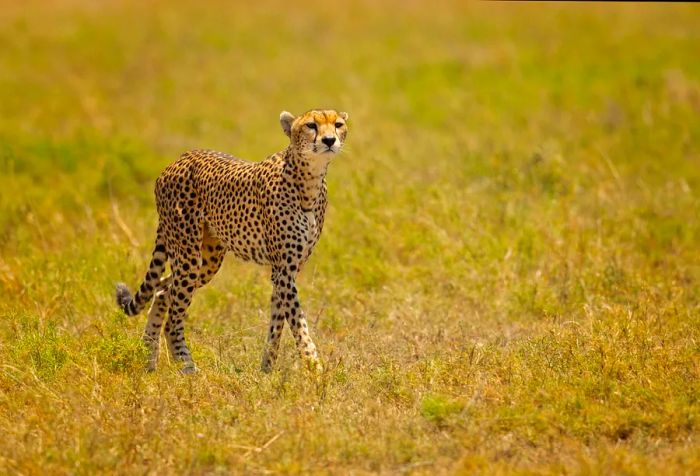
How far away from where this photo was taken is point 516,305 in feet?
26.1

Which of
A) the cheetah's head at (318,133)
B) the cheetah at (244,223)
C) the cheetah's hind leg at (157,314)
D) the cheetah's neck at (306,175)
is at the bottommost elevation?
the cheetah's hind leg at (157,314)

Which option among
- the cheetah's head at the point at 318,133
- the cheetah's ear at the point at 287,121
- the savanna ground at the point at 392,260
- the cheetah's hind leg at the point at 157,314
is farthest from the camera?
the cheetah's hind leg at the point at 157,314

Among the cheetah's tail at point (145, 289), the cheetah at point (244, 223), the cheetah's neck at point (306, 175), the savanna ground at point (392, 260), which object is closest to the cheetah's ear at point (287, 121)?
the cheetah at point (244, 223)

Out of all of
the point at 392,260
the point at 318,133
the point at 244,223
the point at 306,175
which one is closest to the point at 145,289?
the point at 244,223

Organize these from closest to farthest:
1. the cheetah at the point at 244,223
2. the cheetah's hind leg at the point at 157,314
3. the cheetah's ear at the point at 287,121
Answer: the cheetah at the point at 244,223, the cheetah's ear at the point at 287,121, the cheetah's hind leg at the point at 157,314

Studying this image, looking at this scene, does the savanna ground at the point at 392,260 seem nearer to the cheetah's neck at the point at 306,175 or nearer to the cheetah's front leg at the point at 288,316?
the cheetah's front leg at the point at 288,316

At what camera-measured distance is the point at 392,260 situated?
8922mm

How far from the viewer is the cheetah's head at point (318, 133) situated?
6574 mm

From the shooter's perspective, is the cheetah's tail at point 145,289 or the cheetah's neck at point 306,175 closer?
the cheetah's neck at point 306,175

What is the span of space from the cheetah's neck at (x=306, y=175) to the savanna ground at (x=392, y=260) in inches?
33.1

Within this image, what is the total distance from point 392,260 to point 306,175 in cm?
227

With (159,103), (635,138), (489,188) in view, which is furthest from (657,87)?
(159,103)

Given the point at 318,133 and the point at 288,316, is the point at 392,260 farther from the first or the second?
the point at 318,133

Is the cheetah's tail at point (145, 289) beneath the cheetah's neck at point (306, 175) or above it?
beneath
